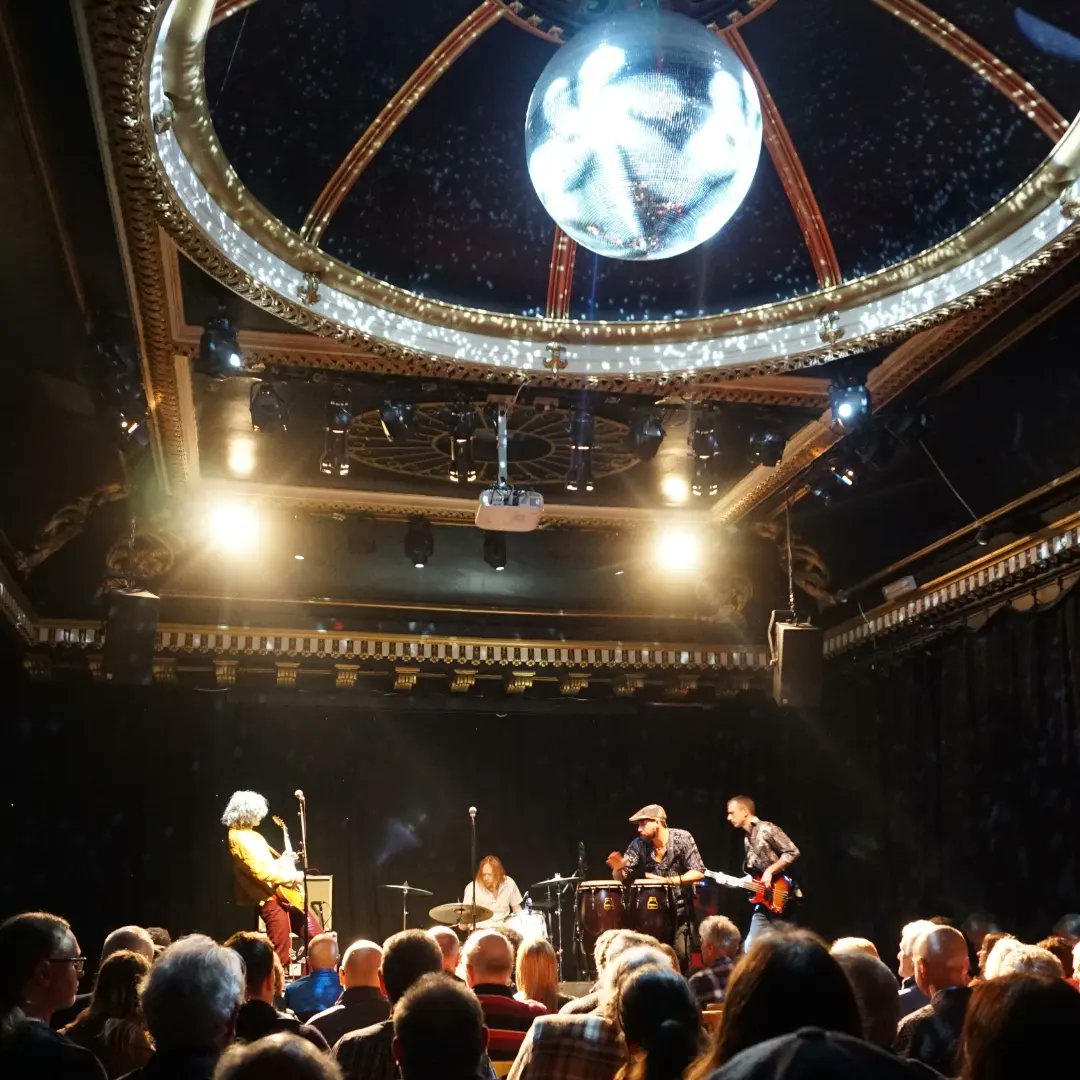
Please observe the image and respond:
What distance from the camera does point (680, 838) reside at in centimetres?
940

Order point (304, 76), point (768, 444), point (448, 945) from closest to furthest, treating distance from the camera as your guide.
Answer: point (304, 76), point (448, 945), point (768, 444)

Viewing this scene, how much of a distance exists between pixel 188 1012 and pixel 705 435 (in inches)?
204

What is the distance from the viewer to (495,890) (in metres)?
10.6

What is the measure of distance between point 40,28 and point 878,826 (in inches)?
332

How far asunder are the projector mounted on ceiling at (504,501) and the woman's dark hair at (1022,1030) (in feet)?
18.1

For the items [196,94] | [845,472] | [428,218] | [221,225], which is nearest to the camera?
[196,94]

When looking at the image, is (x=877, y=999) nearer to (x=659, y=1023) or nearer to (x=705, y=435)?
(x=659, y=1023)

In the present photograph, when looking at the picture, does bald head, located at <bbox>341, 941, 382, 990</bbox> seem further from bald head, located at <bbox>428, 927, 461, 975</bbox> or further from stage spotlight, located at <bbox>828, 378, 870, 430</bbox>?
stage spotlight, located at <bbox>828, 378, 870, 430</bbox>

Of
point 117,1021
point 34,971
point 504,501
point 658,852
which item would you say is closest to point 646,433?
→ point 504,501

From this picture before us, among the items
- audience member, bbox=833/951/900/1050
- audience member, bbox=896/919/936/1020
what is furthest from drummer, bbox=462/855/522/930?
audience member, bbox=833/951/900/1050

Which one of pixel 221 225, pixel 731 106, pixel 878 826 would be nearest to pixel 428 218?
pixel 221 225

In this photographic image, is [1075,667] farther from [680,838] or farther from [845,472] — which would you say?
[680,838]

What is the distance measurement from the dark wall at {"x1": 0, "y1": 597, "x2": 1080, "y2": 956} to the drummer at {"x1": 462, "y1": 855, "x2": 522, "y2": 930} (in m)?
0.91

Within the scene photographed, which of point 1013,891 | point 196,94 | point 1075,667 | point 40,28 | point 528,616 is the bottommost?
→ point 1013,891
